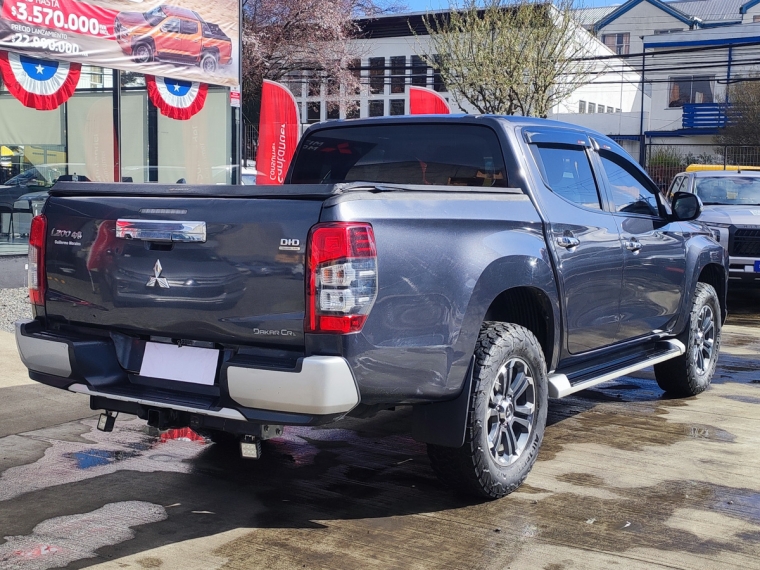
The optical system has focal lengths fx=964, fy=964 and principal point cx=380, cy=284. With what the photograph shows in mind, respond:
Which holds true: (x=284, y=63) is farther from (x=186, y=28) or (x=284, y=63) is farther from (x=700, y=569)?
(x=700, y=569)

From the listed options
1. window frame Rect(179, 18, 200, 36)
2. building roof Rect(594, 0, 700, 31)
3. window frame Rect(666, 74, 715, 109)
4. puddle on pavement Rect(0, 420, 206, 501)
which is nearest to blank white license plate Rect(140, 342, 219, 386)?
puddle on pavement Rect(0, 420, 206, 501)

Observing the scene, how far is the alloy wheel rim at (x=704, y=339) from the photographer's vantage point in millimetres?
7069

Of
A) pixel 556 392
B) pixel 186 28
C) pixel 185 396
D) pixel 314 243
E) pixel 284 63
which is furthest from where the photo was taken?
pixel 284 63

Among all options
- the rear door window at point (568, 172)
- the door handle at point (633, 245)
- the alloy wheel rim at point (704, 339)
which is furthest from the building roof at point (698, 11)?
the rear door window at point (568, 172)

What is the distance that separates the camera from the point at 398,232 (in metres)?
4.04

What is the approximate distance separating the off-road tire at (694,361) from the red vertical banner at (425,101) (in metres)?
14.4

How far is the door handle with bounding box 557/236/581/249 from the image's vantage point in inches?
203

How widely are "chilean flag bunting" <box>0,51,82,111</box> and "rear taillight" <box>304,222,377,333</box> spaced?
10.2 meters

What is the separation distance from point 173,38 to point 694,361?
10.8 m

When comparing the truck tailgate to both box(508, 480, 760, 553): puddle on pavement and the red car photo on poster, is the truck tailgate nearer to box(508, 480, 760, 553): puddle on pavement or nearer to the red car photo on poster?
box(508, 480, 760, 553): puddle on pavement

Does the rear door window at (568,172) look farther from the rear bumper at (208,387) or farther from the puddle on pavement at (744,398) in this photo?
the puddle on pavement at (744,398)

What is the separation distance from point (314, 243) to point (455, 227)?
807 mm

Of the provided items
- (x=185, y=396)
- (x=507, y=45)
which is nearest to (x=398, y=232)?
(x=185, y=396)

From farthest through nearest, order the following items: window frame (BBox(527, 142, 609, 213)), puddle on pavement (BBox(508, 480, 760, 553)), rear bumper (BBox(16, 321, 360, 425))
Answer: window frame (BBox(527, 142, 609, 213))
puddle on pavement (BBox(508, 480, 760, 553))
rear bumper (BBox(16, 321, 360, 425))
